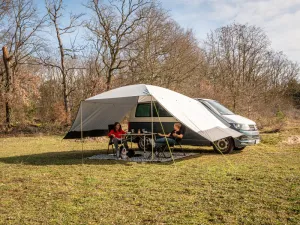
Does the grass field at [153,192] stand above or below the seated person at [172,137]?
below

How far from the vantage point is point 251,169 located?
753 centimetres

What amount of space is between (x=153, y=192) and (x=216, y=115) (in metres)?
5.67

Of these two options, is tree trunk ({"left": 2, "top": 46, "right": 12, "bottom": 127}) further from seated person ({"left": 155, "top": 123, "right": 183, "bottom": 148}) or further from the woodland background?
seated person ({"left": 155, "top": 123, "right": 183, "bottom": 148})

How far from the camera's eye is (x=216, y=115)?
35.2 ft

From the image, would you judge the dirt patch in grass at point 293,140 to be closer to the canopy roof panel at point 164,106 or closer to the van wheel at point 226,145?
the van wheel at point 226,145

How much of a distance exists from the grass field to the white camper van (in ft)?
4.87

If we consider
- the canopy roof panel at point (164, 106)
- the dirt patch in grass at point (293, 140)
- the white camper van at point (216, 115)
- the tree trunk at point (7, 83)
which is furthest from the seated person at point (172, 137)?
the tree trunk at point (7, 83)

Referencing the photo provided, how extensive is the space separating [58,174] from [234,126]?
19.1 ft

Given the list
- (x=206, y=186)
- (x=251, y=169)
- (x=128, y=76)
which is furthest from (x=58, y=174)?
(x=128, y=76)

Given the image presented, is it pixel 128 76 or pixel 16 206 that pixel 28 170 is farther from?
pixel 128 76

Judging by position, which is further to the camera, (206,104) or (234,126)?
(206,104)

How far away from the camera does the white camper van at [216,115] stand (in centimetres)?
1052

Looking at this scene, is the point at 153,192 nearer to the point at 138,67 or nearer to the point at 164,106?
the point at 164,106

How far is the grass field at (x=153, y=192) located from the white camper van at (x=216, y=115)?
4.87 ft
